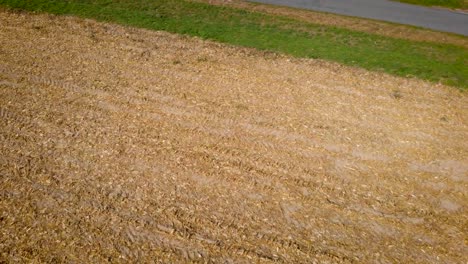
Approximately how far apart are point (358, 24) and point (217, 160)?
11.7m

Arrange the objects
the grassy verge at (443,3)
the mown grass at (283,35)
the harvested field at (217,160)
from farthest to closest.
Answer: the grassy verge at (443,3)
the mown grass at (283,35)
the harvested field at (217,160)

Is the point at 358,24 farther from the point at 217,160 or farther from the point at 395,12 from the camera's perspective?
the point at 217,160

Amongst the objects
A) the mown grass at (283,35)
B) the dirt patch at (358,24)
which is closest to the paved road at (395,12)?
the dirt patch at (358,24)

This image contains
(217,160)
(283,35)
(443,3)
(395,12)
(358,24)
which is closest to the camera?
(217,160)

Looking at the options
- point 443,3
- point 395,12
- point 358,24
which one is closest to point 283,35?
point 358,24

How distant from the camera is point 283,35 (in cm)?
1423

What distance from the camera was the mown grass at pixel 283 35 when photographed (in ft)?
41.6

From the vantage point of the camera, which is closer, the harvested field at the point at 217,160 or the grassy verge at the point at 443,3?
the harvested field at the point at 217,160

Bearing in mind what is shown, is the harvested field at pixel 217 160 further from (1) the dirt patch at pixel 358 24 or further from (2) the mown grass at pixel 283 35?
(1) the dirt patch at pixel 358 24

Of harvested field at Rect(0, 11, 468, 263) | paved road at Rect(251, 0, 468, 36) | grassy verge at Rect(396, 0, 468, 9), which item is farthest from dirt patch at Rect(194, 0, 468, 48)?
grassy verge at Rect(396, 0, 468, 9)

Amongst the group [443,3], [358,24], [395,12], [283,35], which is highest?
[443,3]

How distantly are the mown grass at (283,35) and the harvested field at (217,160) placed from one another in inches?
51.2

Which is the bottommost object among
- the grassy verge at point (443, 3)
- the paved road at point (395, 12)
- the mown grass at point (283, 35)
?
the mown grass at point (283, 35)

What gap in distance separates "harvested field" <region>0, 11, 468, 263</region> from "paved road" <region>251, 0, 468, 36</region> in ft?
25.2
